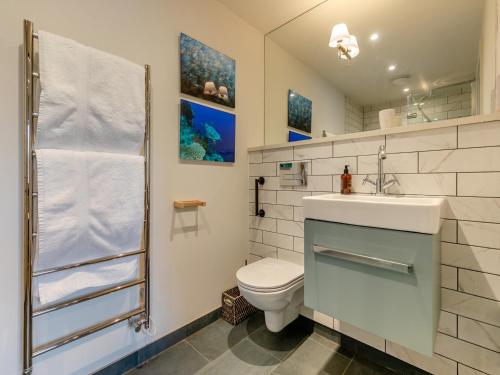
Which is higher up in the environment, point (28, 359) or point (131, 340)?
point (28, 359)

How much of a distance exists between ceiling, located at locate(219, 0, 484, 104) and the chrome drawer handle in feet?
4.08

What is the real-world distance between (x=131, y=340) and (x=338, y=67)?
8.12ft

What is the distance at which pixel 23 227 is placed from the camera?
101 centimetres

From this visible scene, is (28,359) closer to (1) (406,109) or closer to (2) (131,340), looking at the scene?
(2) (131,340)

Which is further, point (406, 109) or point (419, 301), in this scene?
point (406, 109)

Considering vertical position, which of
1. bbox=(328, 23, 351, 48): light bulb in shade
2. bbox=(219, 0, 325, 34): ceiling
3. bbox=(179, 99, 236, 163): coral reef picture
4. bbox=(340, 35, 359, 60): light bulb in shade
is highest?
bbox=(219, 0, 325, 34): ceiling

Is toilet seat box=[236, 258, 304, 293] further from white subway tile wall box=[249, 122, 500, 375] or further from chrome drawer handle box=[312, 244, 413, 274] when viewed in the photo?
white subway tile wall box=[249, 122, 500, 375]

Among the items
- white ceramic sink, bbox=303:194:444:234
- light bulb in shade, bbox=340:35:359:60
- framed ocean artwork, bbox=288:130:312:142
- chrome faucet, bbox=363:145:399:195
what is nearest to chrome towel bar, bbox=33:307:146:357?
white ceramic sink, bbox=303:194:444:234

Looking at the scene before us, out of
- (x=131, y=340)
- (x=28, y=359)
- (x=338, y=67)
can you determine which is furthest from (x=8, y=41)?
(x=338, y=67)

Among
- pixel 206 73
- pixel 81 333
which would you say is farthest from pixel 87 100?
pixel 81 333

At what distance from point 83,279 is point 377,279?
51.2 inches

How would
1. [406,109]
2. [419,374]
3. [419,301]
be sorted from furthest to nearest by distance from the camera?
[406,109]
[419,374]
[419,301]

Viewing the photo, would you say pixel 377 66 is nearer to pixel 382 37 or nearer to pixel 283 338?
pixel 382 37

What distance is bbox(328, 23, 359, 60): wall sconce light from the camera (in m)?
1.87
